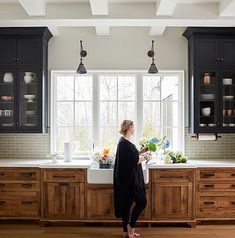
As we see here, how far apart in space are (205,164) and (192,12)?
2.09 m

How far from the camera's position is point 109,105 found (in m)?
5.49

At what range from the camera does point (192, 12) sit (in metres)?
4.51

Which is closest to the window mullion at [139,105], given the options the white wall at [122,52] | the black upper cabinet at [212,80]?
the white wall at [122,52]

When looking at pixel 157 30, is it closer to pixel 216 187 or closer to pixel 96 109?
pixel 96 109

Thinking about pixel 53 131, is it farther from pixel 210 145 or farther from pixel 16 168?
pixel 210 145

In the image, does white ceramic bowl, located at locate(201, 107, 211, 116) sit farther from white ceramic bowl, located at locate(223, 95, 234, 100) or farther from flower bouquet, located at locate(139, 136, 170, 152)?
flower bouquet, located at locate(139, 136, 170, 152)

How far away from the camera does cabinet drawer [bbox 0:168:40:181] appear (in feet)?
15.7

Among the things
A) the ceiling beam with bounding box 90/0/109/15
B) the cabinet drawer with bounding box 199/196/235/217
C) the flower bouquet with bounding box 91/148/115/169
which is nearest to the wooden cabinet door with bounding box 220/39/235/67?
the ceiling beam with bounding box 90/0/109/15

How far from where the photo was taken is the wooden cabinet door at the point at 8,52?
5.08 metres

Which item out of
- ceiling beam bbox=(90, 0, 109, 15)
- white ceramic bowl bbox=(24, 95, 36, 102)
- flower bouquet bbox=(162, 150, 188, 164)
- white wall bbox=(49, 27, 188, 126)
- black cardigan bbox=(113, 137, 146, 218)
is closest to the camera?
ceiling beam bbox=(90, 0, 109, 15)

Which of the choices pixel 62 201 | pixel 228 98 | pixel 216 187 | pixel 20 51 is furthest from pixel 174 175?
pixel 20 51

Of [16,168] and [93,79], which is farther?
[93,79]

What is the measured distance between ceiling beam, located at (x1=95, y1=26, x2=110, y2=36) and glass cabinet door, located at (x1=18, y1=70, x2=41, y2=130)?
1.11 meters

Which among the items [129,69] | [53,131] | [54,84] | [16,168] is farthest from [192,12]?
[16,168]
